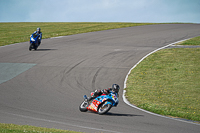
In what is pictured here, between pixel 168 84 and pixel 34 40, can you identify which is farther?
pixel 34 40

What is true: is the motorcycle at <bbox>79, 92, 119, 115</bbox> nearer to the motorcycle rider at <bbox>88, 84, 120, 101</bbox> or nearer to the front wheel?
the front wheel

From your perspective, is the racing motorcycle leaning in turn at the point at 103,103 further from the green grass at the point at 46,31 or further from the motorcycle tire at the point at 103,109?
the green grass at the point at 46,31

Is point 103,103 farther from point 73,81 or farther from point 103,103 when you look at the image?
point 73,81

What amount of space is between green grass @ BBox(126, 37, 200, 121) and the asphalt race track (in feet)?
3.40

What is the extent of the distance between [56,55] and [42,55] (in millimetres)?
1282

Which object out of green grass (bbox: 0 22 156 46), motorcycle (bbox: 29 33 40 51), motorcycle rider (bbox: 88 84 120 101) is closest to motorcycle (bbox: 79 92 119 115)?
motorcycle rider (bbox: 88 84 120 101)

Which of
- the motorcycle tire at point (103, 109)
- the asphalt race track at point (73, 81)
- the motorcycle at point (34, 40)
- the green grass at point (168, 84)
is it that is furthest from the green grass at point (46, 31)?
the motorcycle tire at point (103, 109)

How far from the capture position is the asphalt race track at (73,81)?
998cm

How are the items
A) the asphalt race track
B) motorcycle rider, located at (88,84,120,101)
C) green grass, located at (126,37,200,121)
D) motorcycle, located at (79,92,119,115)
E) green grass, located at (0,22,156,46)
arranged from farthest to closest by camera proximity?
green grass, located at (0,22,156,46)
green grass, located at (126,37,200,121)
motorcycle rider, located at (88,84,120,101)
motorcycle, located at (79,92,119,115)
the asphalt race track

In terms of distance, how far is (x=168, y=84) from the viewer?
683 inches

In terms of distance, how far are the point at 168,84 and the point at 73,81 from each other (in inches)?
237

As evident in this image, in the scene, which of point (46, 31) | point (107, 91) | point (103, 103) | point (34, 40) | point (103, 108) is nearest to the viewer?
point (103, 103)

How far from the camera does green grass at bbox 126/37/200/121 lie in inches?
515

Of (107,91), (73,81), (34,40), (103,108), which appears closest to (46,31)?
(34,40)
